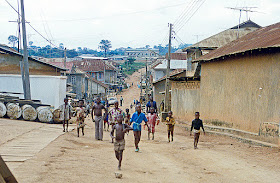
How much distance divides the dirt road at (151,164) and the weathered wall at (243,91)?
6.30 feet

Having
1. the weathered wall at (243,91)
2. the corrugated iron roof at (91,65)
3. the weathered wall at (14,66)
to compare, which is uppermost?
the corrugated iron roof at (91,65)

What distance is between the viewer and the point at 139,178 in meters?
8.41

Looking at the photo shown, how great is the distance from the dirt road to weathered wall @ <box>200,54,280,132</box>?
192cm

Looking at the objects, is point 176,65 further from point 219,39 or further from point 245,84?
point 245,84

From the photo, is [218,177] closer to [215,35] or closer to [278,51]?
[278,51]

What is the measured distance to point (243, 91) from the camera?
53.8 ft

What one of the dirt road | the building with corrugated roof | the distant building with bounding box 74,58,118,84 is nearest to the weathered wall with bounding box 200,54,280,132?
the building with corrugated roof

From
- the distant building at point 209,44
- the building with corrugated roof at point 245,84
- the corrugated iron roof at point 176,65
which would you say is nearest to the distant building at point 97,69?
the corrugated iron roof at point 176,65

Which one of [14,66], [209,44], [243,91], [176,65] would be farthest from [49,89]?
[176,65]

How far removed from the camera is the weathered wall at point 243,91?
13.9 metres

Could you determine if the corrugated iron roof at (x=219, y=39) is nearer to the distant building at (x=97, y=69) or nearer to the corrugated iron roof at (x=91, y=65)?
the distant building at (x=97, y=69)

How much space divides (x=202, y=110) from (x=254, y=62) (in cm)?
710

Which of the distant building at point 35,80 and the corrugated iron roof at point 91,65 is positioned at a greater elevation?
the corrugated iron roof at point 91,65

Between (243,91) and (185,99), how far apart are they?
8.38m
